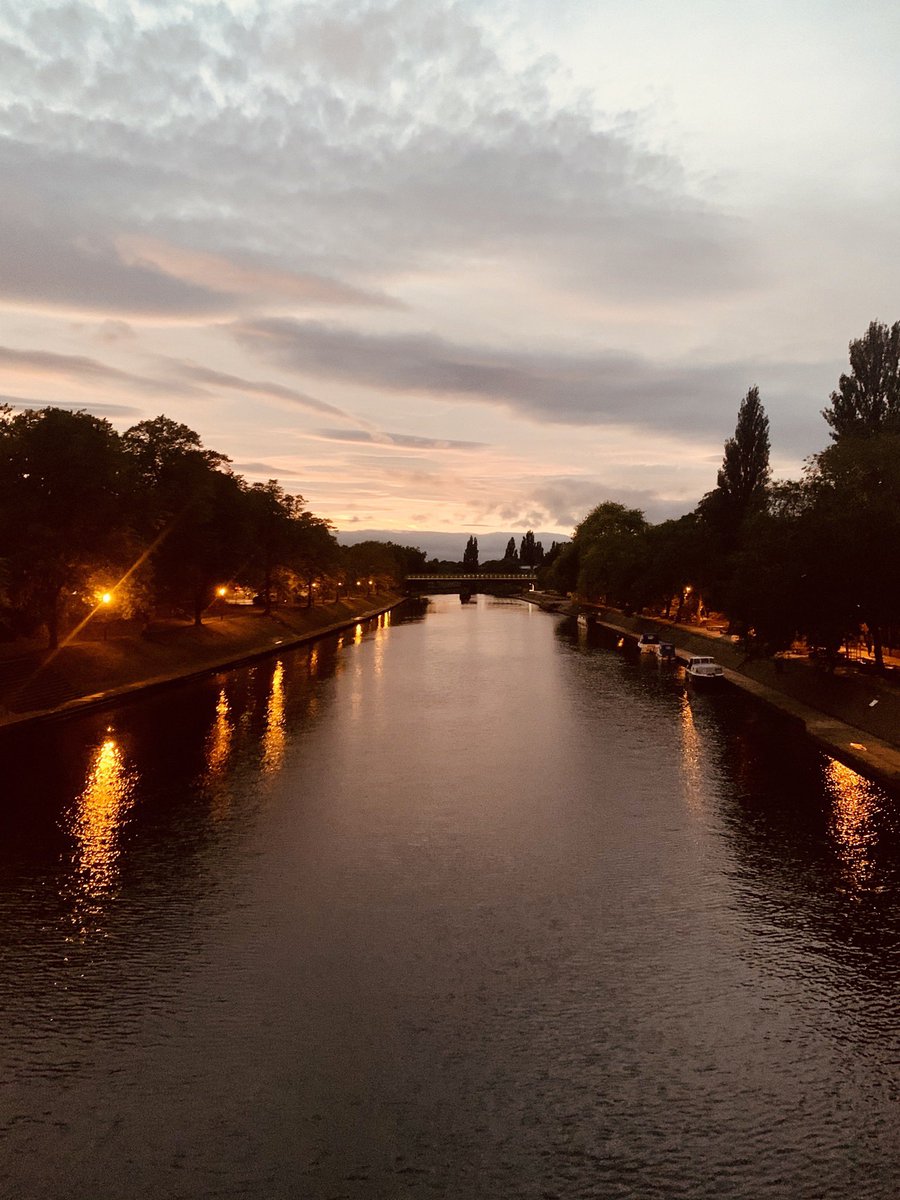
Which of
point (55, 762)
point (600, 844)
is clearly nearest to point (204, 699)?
point (55, 762)

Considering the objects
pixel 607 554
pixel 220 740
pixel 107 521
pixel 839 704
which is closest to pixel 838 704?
pixel 839 704

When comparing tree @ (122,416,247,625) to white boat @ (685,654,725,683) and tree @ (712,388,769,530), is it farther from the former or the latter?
tree @ (712,388,769,530)

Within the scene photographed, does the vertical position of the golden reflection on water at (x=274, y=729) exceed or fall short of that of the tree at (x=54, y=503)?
it falls short

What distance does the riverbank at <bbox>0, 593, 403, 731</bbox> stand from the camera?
46.4 meters

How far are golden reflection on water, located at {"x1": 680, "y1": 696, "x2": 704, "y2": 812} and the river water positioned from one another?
10.0 inches

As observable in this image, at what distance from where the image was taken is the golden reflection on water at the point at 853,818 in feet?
79.0

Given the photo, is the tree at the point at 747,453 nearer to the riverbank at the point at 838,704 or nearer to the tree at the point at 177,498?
the riverbank at the point at 838,704

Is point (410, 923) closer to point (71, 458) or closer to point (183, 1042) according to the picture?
point (183, 1042)

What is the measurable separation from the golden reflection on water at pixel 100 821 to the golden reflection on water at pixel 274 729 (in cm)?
537

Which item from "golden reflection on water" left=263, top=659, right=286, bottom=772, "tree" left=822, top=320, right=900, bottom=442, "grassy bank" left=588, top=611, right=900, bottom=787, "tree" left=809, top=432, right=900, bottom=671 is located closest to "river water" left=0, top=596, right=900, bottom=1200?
"golden reflection on water" left=263, top=659, right=286, bottom=772

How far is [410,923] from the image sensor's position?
63.7ft

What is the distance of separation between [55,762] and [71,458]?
70.4 feet

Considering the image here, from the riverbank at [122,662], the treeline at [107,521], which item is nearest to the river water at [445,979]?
the riverbank at [122,662]

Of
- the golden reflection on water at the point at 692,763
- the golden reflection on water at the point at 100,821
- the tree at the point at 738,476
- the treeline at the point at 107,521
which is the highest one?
the tree at the point at 738,476
